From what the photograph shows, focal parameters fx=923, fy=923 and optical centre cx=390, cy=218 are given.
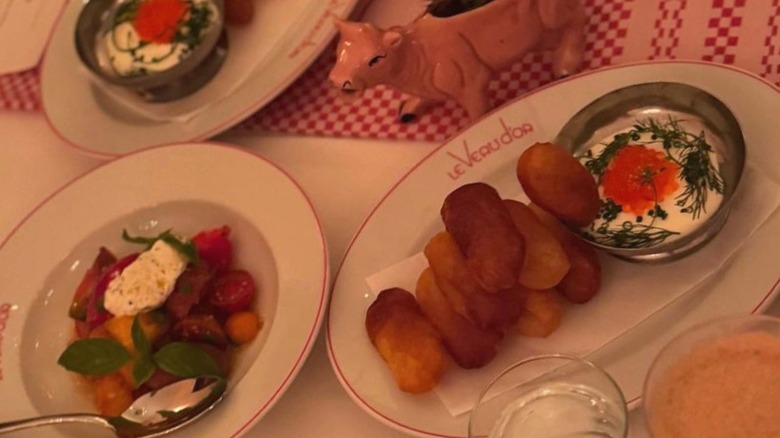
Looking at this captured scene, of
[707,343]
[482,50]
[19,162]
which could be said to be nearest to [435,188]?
[482,50]

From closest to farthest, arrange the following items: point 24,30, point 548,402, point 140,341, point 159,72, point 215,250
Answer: point 548,402, point 140,341, point 215,250, point 159,72, point 24,30

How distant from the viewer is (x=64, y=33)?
4.42 feet

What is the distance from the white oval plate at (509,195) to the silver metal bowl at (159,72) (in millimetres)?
388

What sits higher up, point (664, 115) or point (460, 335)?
point (664, 115)

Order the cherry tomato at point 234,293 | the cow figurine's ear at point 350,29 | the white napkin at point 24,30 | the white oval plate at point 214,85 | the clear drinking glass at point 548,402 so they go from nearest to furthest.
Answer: the clear drinking glass at point 548,402 → the cow figurine's ear at point 350,29 → the cherry tomato at point 234,293 → the white oval plate at point 214,85 → the white napkin at point 24,30

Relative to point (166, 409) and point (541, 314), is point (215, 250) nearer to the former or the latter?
point (166, 409)

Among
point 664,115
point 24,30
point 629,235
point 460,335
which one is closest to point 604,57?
point 664,115

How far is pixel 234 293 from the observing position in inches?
40.0

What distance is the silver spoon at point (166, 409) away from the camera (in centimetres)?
90

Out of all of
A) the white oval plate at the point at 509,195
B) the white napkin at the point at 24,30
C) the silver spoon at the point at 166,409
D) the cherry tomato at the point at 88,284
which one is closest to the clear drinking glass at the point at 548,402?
the white oval plate at the point at 509,195

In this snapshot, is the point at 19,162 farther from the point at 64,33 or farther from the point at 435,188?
the point at 435,188

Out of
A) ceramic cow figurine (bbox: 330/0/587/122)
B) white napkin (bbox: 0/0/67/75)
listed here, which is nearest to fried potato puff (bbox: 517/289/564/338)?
ceramic cow figurine (bbox: 330/0/587/122)

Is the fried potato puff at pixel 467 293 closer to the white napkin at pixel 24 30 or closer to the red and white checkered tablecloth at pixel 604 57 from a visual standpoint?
the red and white checkered tablecloth at pixel 604 57

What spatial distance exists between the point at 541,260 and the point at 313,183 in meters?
0.39
